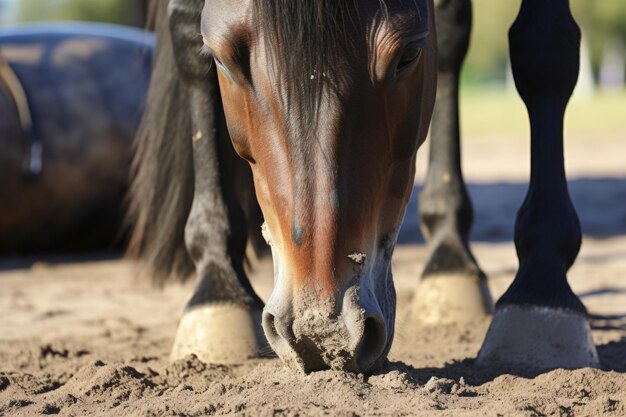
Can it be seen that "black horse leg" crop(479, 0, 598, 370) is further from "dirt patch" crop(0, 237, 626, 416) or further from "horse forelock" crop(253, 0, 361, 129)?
"horse forelock" crop(253, 0, 361, 129)

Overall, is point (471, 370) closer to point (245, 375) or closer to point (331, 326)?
point (245, 375)

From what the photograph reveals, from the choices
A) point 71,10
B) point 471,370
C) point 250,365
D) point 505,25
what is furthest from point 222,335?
point 71,10

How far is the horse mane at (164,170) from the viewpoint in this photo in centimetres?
386

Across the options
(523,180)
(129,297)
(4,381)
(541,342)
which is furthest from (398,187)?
(523,180)

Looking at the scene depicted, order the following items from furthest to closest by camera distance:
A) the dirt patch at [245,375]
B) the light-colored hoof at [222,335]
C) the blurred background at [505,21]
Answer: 1. the blurred background at [505,21]
2. the light-colored hoof at [222,335]
3. the dirt patch at [245,375]

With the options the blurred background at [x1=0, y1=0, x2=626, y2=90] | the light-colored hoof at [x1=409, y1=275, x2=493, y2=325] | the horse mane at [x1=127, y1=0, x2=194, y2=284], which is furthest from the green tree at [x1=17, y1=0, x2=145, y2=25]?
the light-colored hoof at [x1=409, y1=275, x2=493, y2=325]

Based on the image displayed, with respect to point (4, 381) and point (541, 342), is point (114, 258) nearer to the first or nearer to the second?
point (4, 381)

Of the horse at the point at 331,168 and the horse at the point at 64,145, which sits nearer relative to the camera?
the horse at the point at 331,168

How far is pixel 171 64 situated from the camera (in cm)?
383

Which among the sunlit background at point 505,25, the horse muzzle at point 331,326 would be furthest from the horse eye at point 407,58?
the sunlit background at point 505,25

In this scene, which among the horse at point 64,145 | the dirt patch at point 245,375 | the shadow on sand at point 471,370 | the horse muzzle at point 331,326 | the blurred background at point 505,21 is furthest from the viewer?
the blurred background at point 505,21

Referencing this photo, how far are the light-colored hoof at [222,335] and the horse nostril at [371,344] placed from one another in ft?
3.22

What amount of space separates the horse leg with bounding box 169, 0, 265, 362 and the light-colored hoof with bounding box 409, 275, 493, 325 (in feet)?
2.87

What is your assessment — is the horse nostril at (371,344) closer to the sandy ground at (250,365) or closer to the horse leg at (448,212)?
the sandy ground at (250,365)
